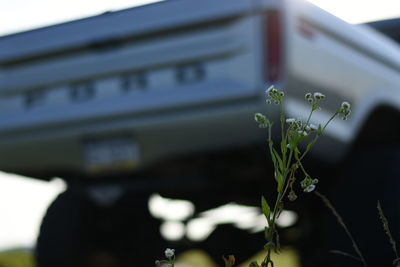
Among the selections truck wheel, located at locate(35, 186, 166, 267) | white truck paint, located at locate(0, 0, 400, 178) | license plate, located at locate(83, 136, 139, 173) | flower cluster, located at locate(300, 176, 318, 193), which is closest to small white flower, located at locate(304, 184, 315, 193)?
flower cluster, located at locate(300, 176, 318, 193)

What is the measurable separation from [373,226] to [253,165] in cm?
58

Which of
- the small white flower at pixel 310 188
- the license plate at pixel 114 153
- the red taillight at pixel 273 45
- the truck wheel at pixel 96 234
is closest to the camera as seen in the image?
the small white flower at pixel 310 188

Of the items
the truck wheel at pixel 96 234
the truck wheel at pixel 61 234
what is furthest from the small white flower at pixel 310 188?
the truck wheel at pixel 61 234

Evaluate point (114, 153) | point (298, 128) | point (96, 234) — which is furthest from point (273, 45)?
point (298, 128)

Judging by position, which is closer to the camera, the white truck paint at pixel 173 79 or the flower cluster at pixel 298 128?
the flower cluster at pixel 298 128

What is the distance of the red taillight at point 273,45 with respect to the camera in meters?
2.98

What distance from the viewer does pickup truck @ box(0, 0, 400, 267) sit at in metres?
3.07

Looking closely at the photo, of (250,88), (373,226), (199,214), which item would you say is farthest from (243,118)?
(199,214)

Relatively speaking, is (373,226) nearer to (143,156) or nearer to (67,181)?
(143,156)

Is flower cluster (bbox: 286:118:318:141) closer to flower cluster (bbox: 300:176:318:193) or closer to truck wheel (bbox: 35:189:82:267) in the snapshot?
flower cluster (bbox: 300:176:318:193)

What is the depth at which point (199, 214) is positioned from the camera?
169 inches

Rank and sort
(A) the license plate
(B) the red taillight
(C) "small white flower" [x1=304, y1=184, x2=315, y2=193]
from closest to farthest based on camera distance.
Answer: (C) "small white flower" [x1=304, y1=184, x2=315, y2=193] < (B) the red taillight < (A) the license plate

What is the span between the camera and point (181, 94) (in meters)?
3.15

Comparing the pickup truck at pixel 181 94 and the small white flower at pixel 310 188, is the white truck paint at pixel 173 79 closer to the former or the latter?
the pickup truck at pixel 181 94
